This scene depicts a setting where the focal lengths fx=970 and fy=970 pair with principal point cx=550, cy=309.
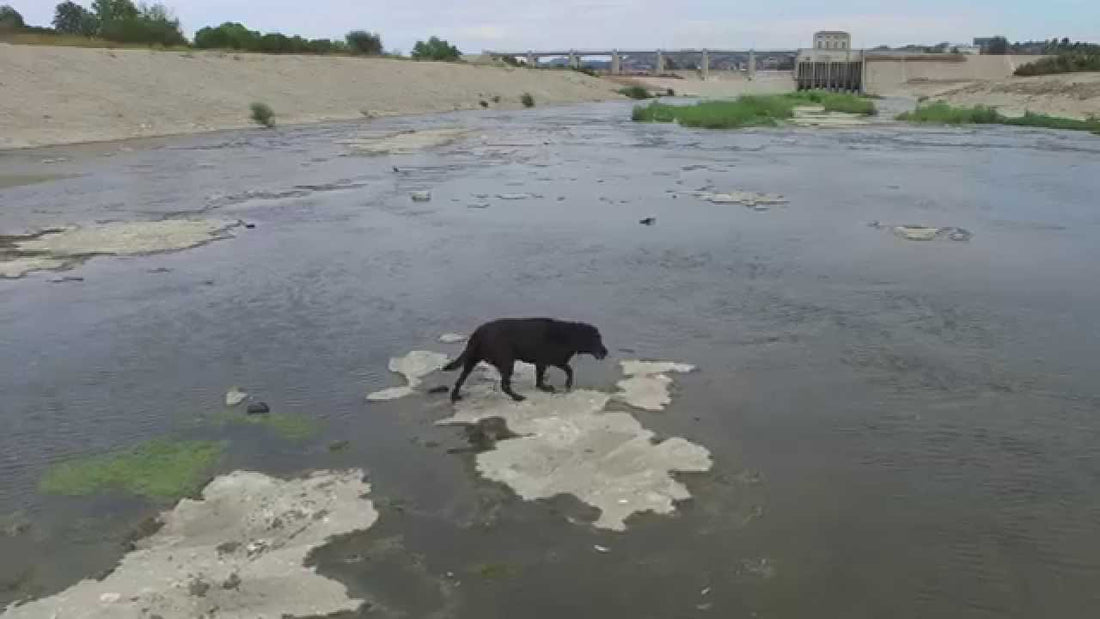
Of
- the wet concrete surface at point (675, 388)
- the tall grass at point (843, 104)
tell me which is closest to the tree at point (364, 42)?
the tall grass at point (843, 104)

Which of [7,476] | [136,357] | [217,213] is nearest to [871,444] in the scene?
[7,476]

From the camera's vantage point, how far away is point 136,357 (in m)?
10.8

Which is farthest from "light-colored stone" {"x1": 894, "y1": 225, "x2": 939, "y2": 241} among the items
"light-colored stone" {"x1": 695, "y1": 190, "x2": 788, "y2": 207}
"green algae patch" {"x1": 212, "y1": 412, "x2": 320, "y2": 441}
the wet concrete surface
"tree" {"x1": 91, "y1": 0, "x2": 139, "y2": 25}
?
"tree" {"x1": 91, "y1": 0, "x2": 139, "y2": 25}

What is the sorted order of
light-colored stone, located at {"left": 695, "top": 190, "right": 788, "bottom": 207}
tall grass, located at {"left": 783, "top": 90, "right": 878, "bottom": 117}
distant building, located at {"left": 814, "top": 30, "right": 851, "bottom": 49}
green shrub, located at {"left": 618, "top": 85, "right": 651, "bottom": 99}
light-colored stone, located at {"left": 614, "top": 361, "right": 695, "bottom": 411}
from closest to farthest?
light-colored stone, located at {"left": 614, "top": 361, "right": 695, "bottom": 411} < light-colored stone, located at {"left": 695, "top": 190, "right": 788, "bottom": 207} < tall grass, located at {"left": 783, "top": 90, "right": 878, "bottom": 117} < green shrub, located at {"left": 618, "top": 85, "right": 651, "bottom": 99} < distant building, located at {"left": 814, "top": 30, "right": 851, "bottom": 49}

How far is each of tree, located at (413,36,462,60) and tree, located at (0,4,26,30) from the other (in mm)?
43058

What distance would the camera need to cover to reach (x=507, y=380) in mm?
8938

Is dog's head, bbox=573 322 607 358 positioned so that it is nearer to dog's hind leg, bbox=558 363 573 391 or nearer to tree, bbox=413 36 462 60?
dog's hind leg, bbox=558 363 573 391

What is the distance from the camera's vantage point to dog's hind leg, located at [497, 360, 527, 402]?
884 cm

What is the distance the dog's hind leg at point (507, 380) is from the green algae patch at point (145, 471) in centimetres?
248

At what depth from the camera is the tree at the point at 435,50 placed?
381ft

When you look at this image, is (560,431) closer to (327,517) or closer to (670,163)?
(327,517)

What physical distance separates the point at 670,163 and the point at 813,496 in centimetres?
2549

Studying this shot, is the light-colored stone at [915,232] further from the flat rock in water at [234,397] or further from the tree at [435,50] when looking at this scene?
the tree at [435,50]

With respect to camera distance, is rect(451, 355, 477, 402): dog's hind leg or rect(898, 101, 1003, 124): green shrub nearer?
rect(451, 355, 477, 402): dog's hind leg
